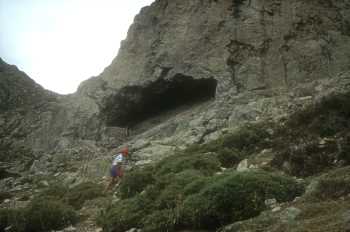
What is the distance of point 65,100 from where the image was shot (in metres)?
37.5

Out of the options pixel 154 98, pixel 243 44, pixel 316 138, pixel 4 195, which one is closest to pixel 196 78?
pixel 243 44

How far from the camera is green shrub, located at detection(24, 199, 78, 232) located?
12.8 metres

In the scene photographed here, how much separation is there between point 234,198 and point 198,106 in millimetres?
19893

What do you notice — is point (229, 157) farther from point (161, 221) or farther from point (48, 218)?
point (48, 218)

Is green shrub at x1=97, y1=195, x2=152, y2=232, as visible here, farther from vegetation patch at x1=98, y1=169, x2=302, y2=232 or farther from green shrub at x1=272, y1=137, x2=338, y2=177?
green shrub at x1=272, y1=137, x2=338, y2=177

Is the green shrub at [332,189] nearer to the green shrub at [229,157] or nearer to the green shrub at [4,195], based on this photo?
the green shrub at [229,157]

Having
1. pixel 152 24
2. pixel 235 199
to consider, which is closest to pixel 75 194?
pixel 235 199

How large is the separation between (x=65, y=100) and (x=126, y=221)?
28456 mm

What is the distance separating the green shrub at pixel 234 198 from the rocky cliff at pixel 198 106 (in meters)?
0.07

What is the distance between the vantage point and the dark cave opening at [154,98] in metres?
29.1

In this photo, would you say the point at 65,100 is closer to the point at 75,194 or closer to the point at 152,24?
the point at 152,24

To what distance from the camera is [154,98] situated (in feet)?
103

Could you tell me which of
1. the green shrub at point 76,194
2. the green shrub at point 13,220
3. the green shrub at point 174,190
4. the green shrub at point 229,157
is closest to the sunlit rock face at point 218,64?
the green shrub at point 229,157

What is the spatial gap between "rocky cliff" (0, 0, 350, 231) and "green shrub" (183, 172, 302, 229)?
0.22ft
